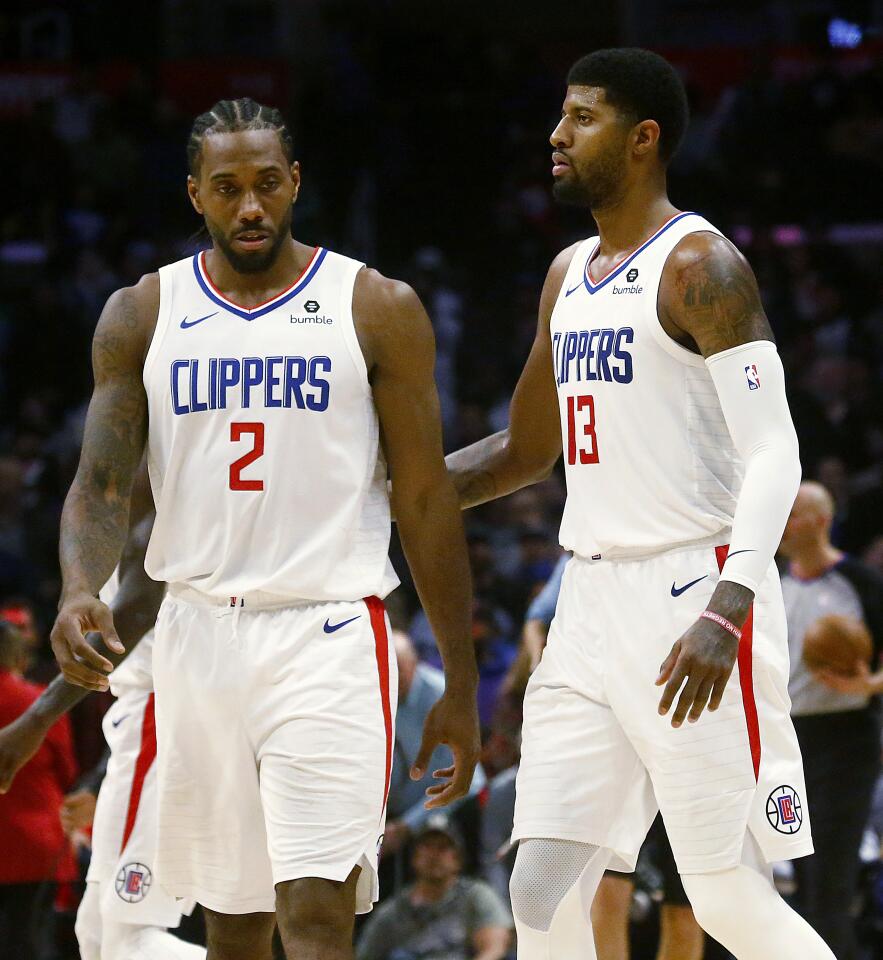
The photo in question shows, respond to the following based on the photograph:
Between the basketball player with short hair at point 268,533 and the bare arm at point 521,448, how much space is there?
0.57 metres

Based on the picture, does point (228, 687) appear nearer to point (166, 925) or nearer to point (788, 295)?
point (166, 925)

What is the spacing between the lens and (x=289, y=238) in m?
4.42

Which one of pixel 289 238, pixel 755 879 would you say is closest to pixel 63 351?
pixel 289 238

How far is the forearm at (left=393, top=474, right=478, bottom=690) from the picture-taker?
14.2 feet

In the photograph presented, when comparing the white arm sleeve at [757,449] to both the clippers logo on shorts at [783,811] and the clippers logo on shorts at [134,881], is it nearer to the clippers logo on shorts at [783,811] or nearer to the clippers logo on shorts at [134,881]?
the clippers logo on shorts at [783,811]

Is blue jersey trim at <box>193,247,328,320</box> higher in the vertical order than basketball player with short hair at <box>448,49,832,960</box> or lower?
higher

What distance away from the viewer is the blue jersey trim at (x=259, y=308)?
4293mm

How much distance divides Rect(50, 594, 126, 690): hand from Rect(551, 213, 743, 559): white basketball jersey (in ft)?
3.96

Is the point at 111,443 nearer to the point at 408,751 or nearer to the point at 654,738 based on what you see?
the point at 654,738

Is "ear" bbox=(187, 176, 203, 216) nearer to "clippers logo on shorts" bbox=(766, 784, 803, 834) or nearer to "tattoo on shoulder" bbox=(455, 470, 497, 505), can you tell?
"tattoo on shoulder" bbox=(455, 470, 497, 505)

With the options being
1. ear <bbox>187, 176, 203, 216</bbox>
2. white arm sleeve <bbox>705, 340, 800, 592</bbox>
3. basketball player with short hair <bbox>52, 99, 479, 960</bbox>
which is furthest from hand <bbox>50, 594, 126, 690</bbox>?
white arm sleeve <bbox>705, 340, 800, 592</bbox>

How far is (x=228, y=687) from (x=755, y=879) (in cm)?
131

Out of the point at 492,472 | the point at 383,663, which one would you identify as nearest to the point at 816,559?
the point at 492,472

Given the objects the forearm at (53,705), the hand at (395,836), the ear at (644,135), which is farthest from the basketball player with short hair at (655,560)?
the hand at (395,836)
